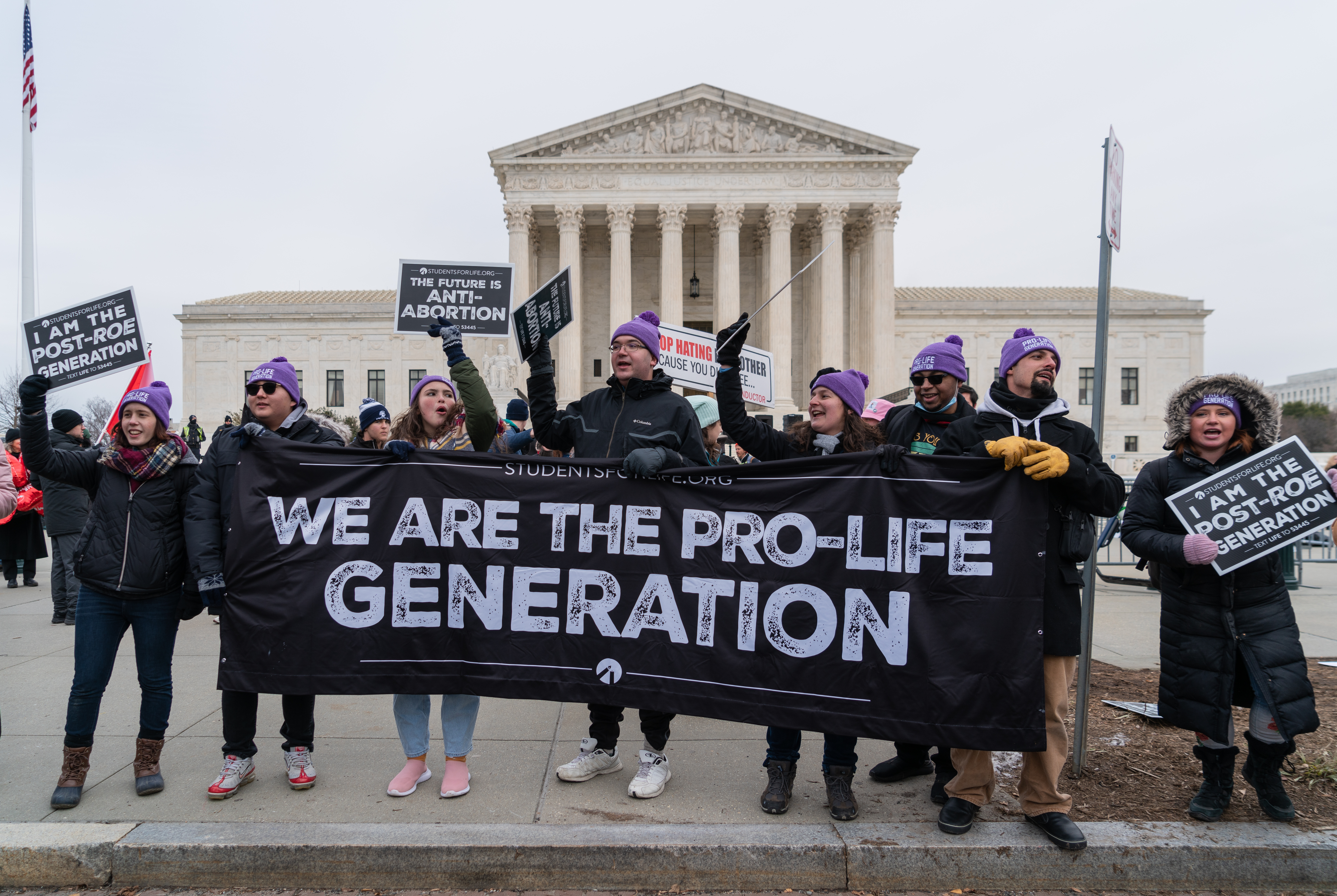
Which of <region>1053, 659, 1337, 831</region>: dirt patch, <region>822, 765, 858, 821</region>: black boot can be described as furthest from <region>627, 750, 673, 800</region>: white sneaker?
<region>1053, 659, 1337, 831</region>: dirt patch

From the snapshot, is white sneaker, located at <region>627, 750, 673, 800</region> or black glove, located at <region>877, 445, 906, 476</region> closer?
black glove, located at <region>877, 445, 906, 476</region>

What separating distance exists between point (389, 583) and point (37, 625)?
661 cm

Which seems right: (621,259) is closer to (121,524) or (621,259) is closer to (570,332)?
(570,332)

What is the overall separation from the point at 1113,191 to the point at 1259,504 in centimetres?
189

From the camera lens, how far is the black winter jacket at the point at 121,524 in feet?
12.9

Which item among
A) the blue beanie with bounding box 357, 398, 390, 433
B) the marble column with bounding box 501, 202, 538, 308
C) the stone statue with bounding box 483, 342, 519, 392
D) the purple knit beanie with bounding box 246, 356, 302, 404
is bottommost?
the blue beanie with bounding box 357, 398, 390, 433

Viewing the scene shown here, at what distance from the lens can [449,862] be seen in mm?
3443

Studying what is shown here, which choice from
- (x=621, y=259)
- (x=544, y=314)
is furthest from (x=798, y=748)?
(x=621, y=259)

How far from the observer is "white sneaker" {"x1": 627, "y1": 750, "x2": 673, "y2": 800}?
13.1 feet

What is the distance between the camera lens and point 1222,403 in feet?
13.0

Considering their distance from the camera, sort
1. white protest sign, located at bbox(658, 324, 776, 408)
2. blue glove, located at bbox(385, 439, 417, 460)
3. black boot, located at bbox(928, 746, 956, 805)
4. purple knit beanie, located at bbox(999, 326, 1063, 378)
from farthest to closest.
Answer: white protest sign, located at bbox(658, 324, 776, 408) → blue glove, located at bbox(385, 439, 417, 460) → black boot, located at bbox(928, 746, 956, 805) → purple knit beanie, located at bbox(999, 326, 1063, 378)

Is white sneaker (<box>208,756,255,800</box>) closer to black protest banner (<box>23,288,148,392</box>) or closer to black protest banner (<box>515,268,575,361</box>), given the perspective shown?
black protest banner (<box>515,268,575,361</box>)

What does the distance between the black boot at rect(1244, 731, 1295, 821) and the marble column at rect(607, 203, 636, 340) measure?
39.6 metres

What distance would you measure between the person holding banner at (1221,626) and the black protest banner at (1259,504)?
0.16 feet
